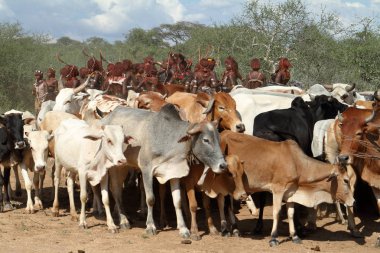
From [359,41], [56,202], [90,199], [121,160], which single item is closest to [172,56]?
[90,199]

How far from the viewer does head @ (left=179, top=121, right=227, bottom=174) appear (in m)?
9.48

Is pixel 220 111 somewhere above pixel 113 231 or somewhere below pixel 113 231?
above

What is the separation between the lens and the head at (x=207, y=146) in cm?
948

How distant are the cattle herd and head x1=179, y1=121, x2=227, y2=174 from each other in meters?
0.01

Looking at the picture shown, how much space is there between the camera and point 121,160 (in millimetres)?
9992

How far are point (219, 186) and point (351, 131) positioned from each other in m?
1.88

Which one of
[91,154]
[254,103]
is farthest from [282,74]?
[91,154]

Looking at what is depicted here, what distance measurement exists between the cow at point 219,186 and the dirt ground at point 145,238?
20 cm

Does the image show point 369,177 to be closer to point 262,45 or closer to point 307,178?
point 307,178

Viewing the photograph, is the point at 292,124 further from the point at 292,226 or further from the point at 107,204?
the point at 107,204

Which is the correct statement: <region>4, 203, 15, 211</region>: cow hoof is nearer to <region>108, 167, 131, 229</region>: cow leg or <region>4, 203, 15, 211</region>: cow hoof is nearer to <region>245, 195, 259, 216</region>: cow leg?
<region>108, 167, 131, 229</region>: cow leg

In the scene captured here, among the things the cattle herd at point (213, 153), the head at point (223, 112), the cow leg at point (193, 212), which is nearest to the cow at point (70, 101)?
the cattle herd at point (213, 153)

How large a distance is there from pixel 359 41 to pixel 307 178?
17120 mm

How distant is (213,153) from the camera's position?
375 inches
